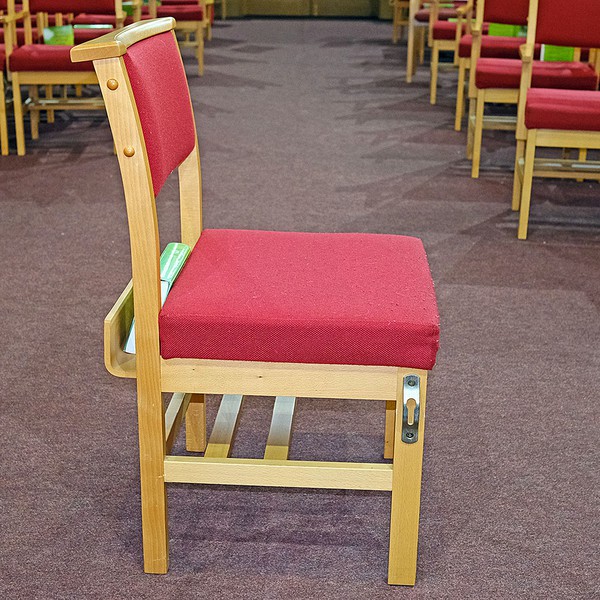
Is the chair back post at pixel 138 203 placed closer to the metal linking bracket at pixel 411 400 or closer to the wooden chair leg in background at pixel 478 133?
the metal linking bracket at pixel 411 400

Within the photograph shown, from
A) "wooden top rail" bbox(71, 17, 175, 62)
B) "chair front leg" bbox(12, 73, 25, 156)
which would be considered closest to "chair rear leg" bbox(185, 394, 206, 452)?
"wooden top rail" bbox(71, 17, 175, 62)

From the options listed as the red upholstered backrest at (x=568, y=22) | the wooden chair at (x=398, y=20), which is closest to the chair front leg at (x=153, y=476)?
the red upholstered backrest at (x=568, y=22)

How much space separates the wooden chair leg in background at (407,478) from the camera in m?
1.61

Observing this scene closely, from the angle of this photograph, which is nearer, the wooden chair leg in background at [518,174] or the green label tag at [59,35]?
the wooden chair leg in background at [518,174]

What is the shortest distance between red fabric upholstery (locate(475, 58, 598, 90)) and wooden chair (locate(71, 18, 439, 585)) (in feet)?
9.07

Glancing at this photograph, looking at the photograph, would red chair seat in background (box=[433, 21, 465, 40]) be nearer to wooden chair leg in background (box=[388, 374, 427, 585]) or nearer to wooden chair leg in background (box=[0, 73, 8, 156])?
wooden chair leg in background (box=[0, 73, 8, 156])

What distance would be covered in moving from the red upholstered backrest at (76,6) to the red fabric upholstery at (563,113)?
2.32 meters

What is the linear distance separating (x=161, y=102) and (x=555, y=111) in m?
2.10

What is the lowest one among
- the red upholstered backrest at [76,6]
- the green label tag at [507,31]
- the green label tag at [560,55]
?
the green label tag at [560,55]

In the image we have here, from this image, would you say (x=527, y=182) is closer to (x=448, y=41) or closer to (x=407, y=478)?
(x=407, y=478)

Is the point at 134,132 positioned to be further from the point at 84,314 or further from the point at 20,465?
the point at 84,314

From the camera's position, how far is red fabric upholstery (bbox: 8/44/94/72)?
15.3ft

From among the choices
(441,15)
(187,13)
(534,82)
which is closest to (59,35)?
(187,13)

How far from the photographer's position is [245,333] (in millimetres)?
1593
